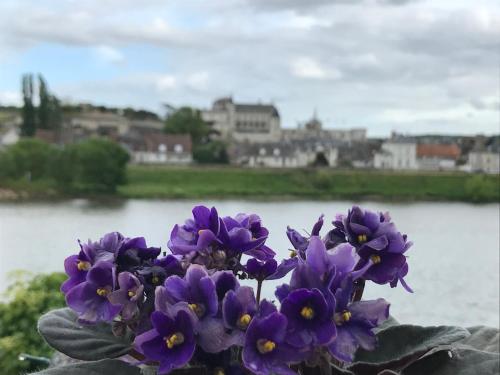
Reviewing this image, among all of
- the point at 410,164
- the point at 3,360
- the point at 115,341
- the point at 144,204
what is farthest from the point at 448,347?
the point at 410,164

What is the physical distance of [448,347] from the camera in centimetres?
45

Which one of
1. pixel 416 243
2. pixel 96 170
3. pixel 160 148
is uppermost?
pixel 160 148

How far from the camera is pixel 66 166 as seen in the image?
9602 millimetres

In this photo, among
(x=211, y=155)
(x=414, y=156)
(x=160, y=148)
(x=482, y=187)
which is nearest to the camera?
(x=482, y=187)

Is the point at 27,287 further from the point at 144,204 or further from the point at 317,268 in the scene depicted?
the point at 144,204

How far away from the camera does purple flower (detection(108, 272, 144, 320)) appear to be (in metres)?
0.41

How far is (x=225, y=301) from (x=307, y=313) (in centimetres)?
5

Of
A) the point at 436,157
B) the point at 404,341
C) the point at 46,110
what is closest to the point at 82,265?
the point at 404,341

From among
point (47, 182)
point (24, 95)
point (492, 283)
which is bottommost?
point (492, 283)

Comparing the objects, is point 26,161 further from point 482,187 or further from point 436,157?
point 436,157

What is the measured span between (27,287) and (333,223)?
1821mm

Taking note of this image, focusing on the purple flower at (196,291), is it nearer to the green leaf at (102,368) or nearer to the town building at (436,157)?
the green leaf at (102,368)

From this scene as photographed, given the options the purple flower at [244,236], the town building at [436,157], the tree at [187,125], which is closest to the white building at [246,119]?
the tree at [187,125]

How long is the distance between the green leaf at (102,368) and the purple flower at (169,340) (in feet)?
0.17
